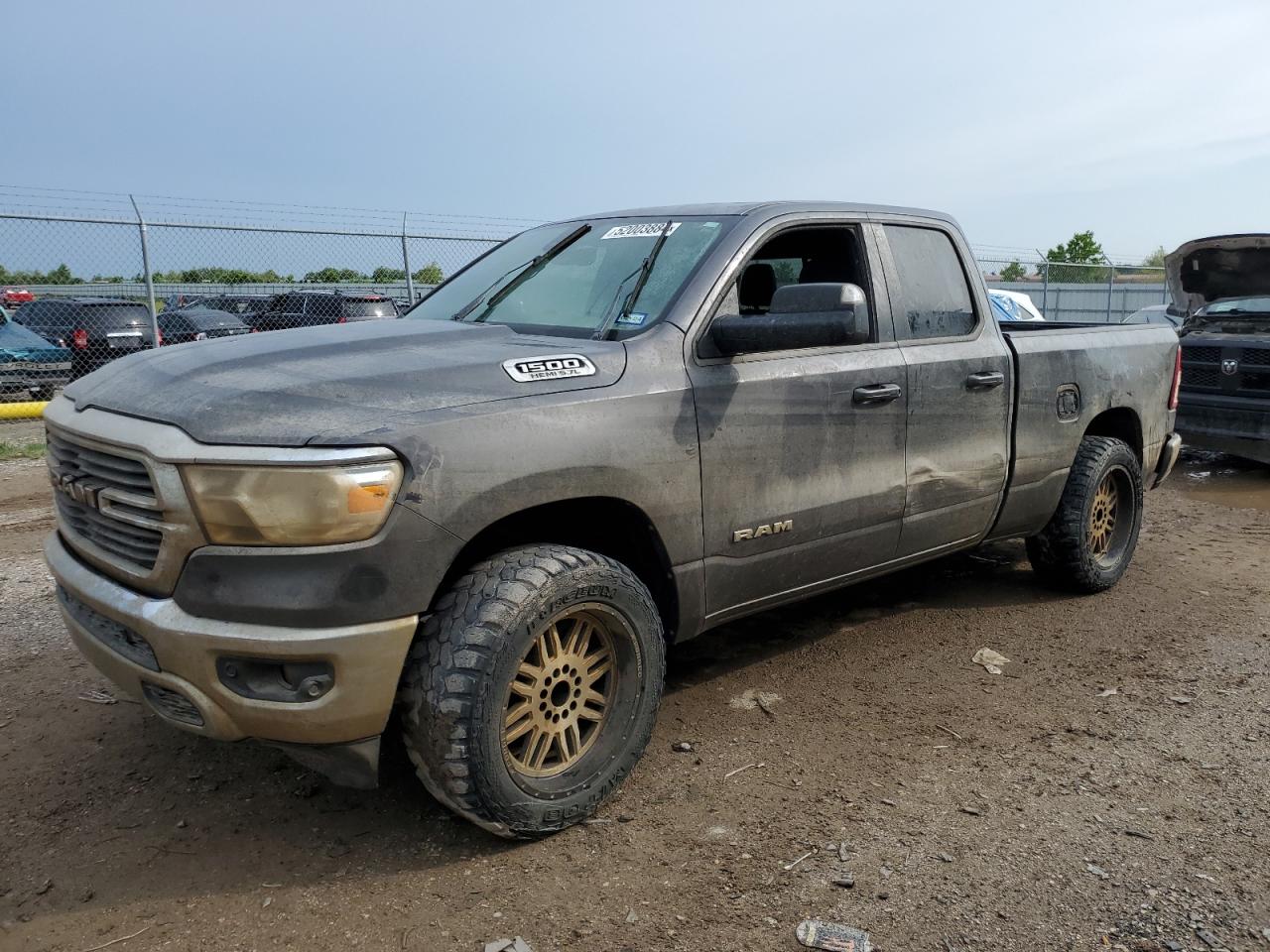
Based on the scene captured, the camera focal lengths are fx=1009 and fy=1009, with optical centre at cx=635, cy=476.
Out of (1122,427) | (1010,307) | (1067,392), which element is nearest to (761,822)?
(1067,392)

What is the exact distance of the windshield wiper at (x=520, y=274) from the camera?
3916mm

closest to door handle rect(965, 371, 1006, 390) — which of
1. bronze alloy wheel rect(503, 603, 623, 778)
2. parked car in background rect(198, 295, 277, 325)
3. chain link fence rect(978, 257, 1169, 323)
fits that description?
bronze alloy wheel rect(503, 603, 623, 778)

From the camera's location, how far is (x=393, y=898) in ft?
8.89

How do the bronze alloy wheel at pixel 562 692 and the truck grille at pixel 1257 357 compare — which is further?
the truck grille at pixel 1257 357

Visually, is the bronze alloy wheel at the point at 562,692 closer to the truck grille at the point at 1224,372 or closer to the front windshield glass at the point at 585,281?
the front windshield glass at the point at 585,281

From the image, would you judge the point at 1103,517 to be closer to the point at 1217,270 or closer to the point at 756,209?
the point at 756,209

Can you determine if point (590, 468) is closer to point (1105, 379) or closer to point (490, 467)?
point (490, 467)

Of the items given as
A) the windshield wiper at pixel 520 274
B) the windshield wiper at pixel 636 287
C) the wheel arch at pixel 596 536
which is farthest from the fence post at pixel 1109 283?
the wheel arch at pixel 596 536

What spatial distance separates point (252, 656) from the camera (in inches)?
99.7

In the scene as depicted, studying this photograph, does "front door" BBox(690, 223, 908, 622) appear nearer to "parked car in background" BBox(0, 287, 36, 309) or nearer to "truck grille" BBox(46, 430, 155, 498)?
"truck grille" BBox(46, 430, 155, 498)

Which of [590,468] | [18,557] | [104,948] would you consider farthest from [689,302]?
[18,557]

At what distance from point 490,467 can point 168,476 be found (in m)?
0.81

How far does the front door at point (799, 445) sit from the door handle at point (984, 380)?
1.48ft

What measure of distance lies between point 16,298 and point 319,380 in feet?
44.8
